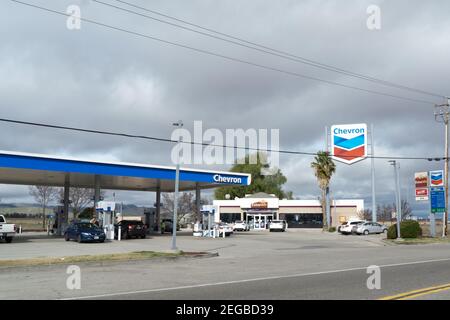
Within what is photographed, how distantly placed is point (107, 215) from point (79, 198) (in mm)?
41205

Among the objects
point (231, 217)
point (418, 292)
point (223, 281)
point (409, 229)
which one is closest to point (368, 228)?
point (409, 229)

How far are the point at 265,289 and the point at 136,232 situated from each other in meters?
27.0

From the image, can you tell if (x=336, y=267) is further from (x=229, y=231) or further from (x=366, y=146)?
(x=366, y=146)

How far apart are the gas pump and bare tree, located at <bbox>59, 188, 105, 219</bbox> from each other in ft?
124

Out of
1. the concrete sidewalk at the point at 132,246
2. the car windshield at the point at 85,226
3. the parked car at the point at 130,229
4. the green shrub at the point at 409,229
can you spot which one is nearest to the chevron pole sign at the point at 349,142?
the green shrub at the point at 409,229

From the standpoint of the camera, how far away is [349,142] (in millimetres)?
55219

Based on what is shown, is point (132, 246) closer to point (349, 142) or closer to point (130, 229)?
point (130, 229)

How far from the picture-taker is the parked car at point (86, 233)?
104 feet

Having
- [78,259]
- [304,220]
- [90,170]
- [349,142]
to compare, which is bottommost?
[304,220]

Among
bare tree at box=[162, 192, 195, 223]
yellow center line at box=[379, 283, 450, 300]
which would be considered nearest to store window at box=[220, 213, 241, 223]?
bare tree at box=[162, 192, 195, 223]

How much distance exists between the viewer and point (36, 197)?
7231 cm

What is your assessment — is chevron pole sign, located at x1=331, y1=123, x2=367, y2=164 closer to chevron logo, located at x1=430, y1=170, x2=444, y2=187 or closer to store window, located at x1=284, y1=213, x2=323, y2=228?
chevron logo, located at x1=430, y1=170, x2=444, y2=187

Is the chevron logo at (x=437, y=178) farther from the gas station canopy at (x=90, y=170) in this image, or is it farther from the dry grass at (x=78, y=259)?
the dry grass at (x=78, y=259)
